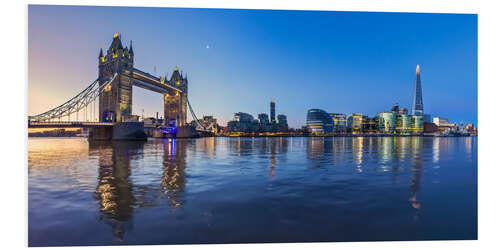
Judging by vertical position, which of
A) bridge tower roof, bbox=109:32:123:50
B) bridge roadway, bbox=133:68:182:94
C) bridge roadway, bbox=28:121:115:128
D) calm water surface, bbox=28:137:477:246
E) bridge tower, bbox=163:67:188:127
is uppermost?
bridge tower roof, bbox=109:32:123:50

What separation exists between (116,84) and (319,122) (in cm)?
14649

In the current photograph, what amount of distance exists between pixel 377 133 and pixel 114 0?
627 ft

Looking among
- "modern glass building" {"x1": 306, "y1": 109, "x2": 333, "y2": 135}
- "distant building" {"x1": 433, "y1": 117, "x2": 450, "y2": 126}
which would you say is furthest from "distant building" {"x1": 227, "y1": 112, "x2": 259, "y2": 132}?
"distant building" {"x1": 433, "y1": 117, "x2": 450, "y2": 126}

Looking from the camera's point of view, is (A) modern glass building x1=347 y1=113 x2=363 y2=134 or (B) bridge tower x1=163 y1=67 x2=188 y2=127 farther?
(A) modern glass building x1=347 y1=113 x2=363 y2=134

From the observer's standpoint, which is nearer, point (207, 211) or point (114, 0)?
point (207, 211)

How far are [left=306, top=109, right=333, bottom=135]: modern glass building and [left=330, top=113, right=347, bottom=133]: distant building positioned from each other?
5567mm

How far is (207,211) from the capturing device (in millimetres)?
5691

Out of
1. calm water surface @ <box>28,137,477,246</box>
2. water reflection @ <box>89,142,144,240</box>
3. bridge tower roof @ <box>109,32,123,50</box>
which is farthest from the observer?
bridge tower roof @ <box>109,32,123,50</box>

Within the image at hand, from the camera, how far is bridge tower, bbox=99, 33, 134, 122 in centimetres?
5700

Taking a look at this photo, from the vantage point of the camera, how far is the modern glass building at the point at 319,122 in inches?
6959

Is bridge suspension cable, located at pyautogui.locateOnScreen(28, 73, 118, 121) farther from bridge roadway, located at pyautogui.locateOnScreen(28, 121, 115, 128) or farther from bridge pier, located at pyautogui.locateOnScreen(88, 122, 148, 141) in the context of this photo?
bridge pier, located at pyautogui.locateOnScreen(88, 122, 148, 141)

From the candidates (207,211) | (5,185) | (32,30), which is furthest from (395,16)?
(5,185)

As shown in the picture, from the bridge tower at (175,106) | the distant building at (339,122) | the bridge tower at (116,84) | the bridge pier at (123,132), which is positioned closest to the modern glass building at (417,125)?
the distant building at (339,122)
